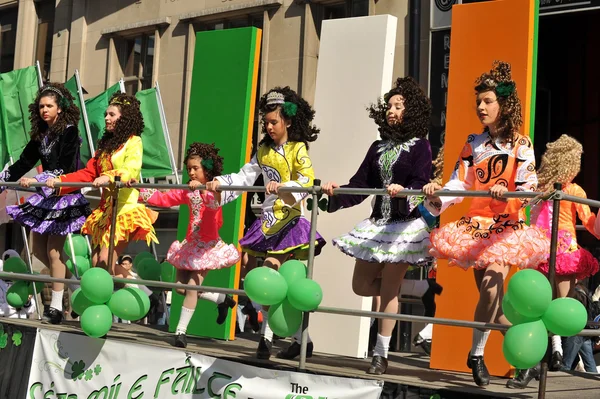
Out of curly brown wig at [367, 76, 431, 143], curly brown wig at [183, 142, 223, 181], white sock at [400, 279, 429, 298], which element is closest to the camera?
curly brown wig at [367, 76, 431, 143]

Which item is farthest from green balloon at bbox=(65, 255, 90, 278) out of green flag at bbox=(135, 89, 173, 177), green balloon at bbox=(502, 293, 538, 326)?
green flag at bbox=(135, 89, 173, 177)

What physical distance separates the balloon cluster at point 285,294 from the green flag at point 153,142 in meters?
8.44

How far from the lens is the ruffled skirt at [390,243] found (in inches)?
224

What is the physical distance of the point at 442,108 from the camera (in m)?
12.7

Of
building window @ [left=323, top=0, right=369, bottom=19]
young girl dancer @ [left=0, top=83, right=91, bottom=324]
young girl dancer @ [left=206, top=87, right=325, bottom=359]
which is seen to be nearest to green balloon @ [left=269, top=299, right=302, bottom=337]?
young girl dancer @ [left=206, top=87, right=325, bottom=359]

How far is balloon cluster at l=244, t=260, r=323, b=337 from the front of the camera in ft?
17.4

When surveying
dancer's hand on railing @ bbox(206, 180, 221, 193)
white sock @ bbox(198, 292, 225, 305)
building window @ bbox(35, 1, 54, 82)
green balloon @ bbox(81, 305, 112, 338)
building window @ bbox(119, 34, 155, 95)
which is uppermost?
building window @ bbox(35, 1, 54, 82)

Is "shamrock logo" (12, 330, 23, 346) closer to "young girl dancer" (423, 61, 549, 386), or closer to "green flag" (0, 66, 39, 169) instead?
"young girl dancer" (423, 61, 549, 386)

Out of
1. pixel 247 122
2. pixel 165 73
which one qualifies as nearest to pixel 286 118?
pixel 247 122

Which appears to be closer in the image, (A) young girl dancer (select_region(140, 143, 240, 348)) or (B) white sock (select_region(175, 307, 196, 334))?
(B) white sock (select_region(175, 307, 196, 334))

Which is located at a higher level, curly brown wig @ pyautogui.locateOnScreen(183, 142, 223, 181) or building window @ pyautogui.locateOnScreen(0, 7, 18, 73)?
building window @ pyautogui.locateOnScreen(0, 7, 18, 73)

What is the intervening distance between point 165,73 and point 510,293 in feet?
46.1

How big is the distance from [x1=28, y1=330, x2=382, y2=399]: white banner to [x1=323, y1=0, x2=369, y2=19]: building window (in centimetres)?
956

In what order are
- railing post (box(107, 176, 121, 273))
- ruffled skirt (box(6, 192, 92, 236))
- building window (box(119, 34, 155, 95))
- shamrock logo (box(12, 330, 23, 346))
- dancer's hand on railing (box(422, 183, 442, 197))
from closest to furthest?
dancer's hand on railing (box(422, 183, 442, 197)), railing post (box(107, 176, 121, 273)), shamrock logo (box(12, 330, 23, 346)), ruffled skirt (box(6, 192, 92, 236)), building window (box(119, 34, 155, 95))
